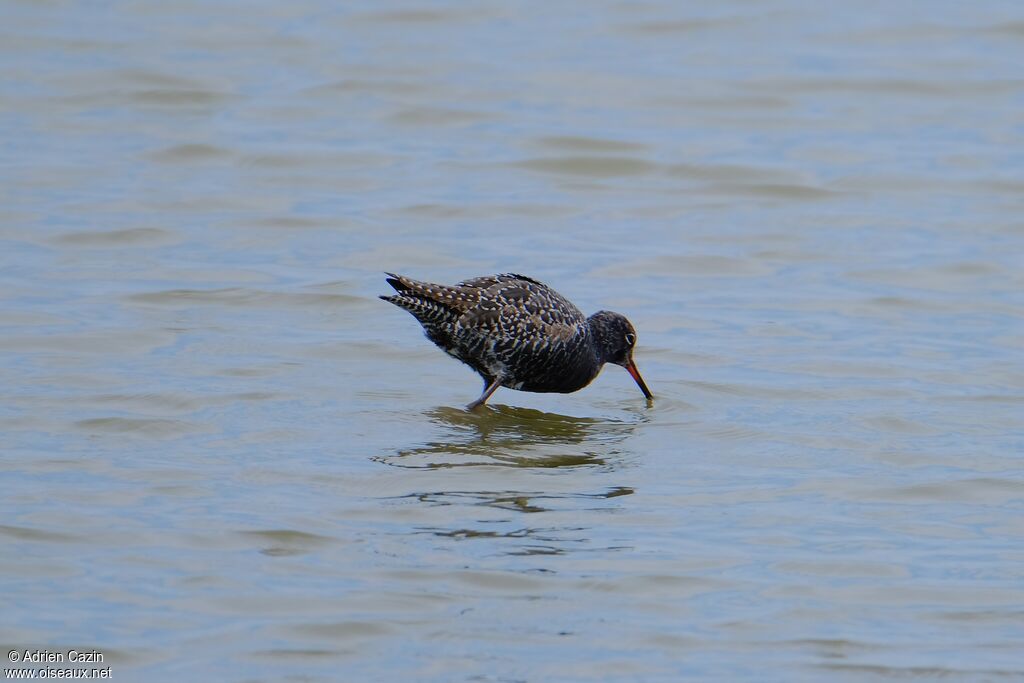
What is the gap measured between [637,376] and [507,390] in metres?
0.98

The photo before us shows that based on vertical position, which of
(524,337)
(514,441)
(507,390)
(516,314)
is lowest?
(507,390)

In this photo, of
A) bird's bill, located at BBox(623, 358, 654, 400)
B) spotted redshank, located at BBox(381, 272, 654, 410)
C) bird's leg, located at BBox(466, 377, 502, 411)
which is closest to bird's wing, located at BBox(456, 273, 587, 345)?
spotted redshank, located at BBox(381, 272, 654, 410)

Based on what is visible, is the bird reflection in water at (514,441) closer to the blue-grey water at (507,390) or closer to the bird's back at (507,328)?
the blue-grey water at (507,390)

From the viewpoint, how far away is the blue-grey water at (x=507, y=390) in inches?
268

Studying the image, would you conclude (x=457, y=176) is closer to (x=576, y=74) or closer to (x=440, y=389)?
(x=576, y=74)

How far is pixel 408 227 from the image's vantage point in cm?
1540

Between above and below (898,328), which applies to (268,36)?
above

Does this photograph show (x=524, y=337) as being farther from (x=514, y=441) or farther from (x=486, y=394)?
(x=514, y=441)

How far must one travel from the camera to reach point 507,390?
1144 centimetres

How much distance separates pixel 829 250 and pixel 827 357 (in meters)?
3.27

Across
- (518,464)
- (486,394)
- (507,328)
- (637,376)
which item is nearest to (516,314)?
(507,328)

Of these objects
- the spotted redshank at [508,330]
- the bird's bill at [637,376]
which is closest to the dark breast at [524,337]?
the spotted redshank at [508,330]

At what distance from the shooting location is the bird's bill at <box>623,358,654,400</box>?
1084 cm

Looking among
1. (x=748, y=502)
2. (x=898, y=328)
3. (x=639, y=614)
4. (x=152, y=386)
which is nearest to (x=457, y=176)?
(x=898, y=328)
